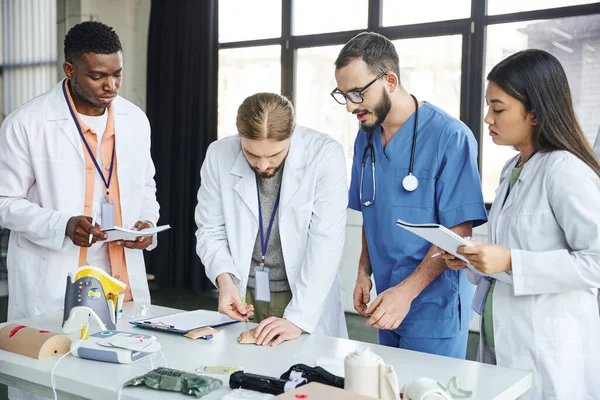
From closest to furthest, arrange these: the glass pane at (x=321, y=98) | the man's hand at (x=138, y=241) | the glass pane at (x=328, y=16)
A: the man's hand at (x=138, y=241) → the glass pane at (x=328, y=16) → the glass pane at (x=321, y=98)

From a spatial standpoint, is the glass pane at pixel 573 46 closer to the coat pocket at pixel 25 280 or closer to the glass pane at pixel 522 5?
the glass pane at pixel 522 5

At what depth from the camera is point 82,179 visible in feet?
6.95

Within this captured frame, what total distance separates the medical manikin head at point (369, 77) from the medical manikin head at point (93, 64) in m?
0.78

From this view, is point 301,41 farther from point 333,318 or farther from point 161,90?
point 333,318

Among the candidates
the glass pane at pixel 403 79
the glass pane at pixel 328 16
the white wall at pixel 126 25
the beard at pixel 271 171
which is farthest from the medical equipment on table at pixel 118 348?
the white wall at pixel 126 25

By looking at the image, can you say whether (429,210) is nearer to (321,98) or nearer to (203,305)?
(321,98)

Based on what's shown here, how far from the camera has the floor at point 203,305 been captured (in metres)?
4.24

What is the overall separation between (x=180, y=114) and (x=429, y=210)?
13.3 feet

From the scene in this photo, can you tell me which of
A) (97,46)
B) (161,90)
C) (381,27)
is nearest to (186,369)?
(97,46)

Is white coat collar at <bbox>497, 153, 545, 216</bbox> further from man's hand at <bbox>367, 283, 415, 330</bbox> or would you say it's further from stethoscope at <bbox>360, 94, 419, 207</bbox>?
man's hand at <bbox>367, 283, 415, 330</bbox>

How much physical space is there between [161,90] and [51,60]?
1.02 m

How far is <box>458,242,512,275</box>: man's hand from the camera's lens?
59.4 inches

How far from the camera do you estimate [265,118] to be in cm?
177

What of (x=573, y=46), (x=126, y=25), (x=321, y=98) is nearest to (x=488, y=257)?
(x=573, y=46)
